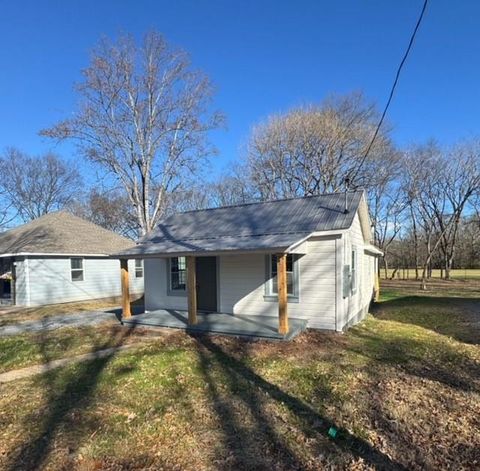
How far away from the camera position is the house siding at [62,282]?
1560cm

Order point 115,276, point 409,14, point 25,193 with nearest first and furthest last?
1. point 409,14
2. point 115,276
3. point 25,193

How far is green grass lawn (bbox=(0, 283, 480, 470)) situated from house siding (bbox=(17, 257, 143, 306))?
31.7 ft

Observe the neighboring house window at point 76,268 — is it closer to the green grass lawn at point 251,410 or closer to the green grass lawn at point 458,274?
the green grass lawn at point 251,410

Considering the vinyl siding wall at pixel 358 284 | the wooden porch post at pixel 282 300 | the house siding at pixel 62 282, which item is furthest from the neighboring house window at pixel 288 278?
the house siding at pixel 62 282

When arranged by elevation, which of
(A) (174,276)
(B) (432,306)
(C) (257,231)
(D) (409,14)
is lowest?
(B) (432,306)

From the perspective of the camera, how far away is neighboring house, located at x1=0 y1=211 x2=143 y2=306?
15.7 m

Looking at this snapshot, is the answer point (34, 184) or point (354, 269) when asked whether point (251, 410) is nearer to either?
point (354, 269)

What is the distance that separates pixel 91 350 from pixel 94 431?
3771 millimetres

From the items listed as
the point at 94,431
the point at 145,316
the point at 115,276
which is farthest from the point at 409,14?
the point at 115,276

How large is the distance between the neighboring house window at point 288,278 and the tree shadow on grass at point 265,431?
361 centimetres

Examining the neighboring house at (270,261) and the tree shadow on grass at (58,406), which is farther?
the neighboring house at (270,261)

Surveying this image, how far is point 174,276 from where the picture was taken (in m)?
11.4

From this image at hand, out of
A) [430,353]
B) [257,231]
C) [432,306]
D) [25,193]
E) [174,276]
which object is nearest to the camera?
[430,353]

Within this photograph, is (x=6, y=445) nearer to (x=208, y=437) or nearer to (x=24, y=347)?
(x=208, y=437)
